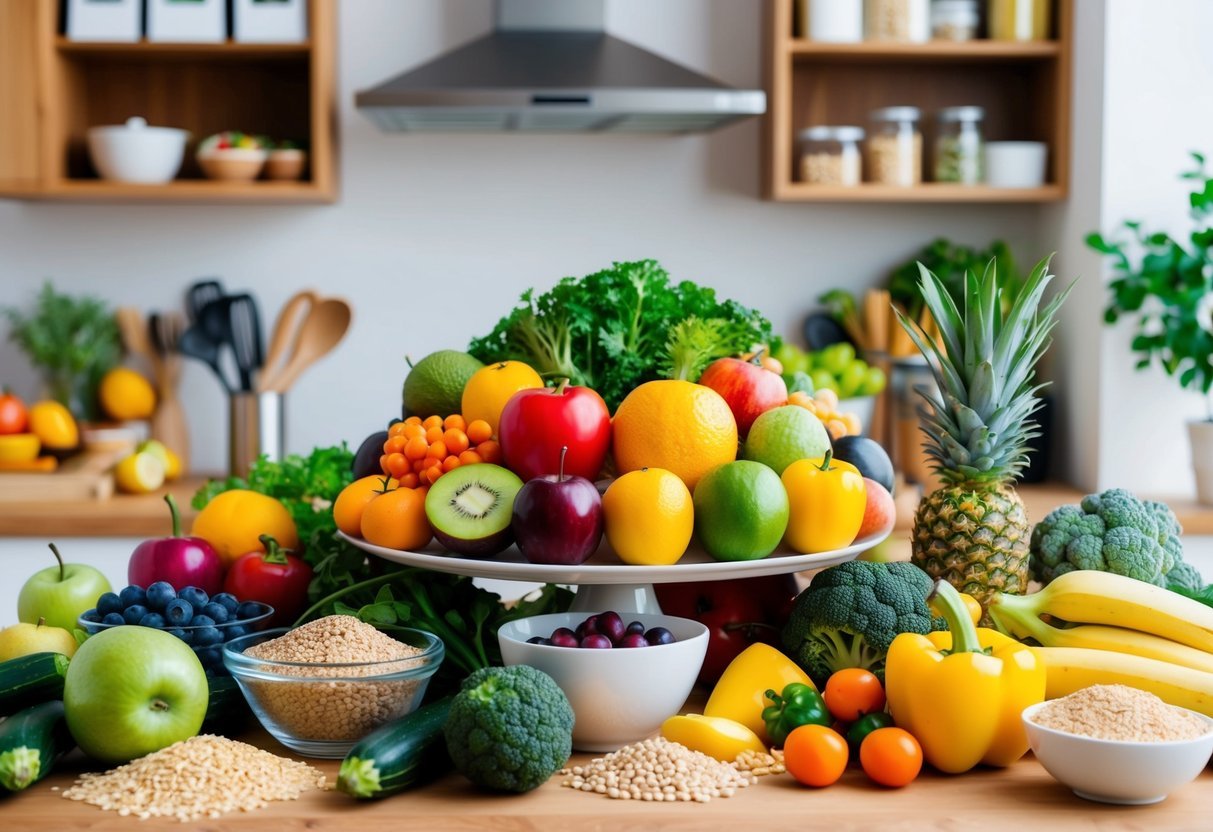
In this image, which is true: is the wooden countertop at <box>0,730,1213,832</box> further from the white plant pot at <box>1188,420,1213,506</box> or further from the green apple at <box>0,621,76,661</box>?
the white plant pot at <box>1188,420,1213,506</box>

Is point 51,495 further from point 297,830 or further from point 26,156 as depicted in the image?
point 297,830

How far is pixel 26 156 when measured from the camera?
9.53 ft

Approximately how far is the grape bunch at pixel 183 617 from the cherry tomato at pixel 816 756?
0.53 m

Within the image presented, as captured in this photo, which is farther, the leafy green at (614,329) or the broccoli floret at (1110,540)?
the leafy green at (614,329)

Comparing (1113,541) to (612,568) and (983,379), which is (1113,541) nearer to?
(983,379)

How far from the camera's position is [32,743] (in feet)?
3.40

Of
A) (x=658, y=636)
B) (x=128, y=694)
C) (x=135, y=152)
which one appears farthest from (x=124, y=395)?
(x=658, y=636)

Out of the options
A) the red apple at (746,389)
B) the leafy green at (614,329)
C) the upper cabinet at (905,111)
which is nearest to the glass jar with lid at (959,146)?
the upper cabinet at (905,111)

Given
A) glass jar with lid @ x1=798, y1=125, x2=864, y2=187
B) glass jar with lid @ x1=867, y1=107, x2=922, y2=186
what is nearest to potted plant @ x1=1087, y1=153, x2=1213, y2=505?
glass jar with lid @ x1=867, y1=107, x2=922, y2=186

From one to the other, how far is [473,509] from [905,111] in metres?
2.12

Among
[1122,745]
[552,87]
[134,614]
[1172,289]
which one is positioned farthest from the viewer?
[1172,289]

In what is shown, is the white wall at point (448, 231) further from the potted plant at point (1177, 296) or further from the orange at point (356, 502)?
the orange at point (356, 502)

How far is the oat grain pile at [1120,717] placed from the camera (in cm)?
100

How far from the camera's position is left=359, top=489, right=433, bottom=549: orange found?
1.24 m
